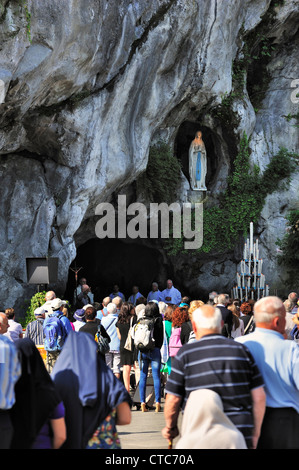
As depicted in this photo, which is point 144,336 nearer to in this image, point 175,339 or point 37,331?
point 175,339

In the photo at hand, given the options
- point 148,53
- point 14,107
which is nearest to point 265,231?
point 148,53

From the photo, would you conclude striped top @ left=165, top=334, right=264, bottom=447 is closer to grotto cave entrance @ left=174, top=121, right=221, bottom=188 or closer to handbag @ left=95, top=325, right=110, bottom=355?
handbag @ left=95, top=325, right=110, bottom=355

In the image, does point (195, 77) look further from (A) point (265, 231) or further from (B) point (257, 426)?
(B) point (257, 426)

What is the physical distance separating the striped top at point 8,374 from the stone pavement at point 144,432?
3.31m

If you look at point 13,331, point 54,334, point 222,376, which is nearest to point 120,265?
point 54,334

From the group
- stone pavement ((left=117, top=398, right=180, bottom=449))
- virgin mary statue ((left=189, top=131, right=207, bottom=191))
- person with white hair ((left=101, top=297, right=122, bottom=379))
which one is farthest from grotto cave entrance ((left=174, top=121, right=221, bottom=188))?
stone pavement ((left=117, top=398, right=180, bottom=449))

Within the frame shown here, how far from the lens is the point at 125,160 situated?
59.4 feet

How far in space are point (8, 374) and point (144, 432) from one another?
4.20 m

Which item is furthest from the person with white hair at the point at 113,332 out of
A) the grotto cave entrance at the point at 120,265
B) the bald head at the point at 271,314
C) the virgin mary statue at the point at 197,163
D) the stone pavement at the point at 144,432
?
the grotto cave entrance at the point at 120,265

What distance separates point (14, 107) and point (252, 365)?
38.1ft

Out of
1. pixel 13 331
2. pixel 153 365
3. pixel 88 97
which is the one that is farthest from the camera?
pixel 88 97

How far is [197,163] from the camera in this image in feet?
71.2

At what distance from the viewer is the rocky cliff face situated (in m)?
14.2
